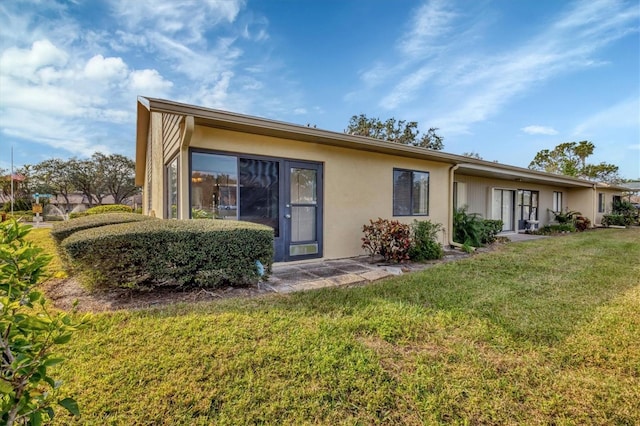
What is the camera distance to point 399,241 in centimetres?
636

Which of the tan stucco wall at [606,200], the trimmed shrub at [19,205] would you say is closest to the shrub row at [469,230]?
the tan stucco wall at [606,200]

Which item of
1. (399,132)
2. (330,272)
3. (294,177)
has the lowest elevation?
(330,272)

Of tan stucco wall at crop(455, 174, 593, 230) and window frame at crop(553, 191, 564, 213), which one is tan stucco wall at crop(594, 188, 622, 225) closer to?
tan stucco wall at crop(455, 174, 593, 230)

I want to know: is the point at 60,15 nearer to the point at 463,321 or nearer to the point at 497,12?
the point at 463,321

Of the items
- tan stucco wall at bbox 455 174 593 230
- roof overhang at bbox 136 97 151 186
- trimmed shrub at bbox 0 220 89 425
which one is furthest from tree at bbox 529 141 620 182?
trimmed shrub at bbox 0 220 89 425

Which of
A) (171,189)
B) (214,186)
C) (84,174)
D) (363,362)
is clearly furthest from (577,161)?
(84,174)

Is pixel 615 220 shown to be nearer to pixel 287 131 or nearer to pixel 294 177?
pixel 294 177

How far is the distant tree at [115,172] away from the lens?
1267 inches

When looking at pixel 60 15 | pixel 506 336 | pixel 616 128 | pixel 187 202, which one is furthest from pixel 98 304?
pixel 616 128

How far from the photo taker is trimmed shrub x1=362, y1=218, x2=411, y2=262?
6.36 metres

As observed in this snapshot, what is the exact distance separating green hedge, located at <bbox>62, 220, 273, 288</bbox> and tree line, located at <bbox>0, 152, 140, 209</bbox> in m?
34.0

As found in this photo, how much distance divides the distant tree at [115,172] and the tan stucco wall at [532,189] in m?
33.0

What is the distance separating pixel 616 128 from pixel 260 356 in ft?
63.9

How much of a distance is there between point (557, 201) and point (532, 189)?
3.52 meters
